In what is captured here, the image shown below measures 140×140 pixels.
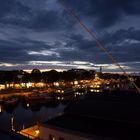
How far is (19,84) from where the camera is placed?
110125 millimetres

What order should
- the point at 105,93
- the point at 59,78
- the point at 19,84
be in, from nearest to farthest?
the point at 105,93 → the point at 19,84 → the point at 59,78

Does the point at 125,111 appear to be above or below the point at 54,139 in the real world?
above

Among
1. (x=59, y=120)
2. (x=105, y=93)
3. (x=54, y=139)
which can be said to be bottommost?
(x=54, y=139)

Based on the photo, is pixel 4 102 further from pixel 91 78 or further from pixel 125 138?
pixel 91 78

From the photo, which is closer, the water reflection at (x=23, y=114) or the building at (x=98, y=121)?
the building at (x=98, y=121)

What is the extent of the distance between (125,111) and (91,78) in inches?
6505

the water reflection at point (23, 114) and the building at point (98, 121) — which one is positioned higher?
the building at point (98, 121)

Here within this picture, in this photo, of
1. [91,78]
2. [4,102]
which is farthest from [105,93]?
[91,78]

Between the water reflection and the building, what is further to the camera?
the water reflection

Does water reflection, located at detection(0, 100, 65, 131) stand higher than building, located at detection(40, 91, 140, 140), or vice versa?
building, located at detection(40, 91, 140, 140)

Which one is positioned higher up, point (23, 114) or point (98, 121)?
point (98, 121)

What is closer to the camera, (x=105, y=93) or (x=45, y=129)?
(x=45, y=129)

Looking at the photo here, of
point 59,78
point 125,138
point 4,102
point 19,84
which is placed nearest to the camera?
point 125,138

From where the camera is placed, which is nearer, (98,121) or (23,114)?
(98,121)
